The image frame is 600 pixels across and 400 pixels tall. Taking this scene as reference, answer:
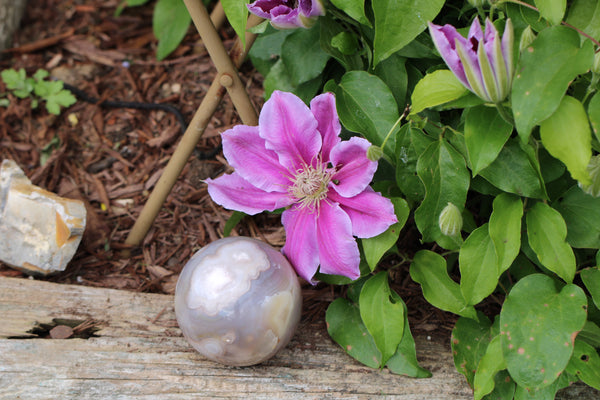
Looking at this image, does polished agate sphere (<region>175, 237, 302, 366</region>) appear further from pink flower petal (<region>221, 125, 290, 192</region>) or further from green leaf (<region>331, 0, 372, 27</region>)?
green leaf (<region>331, 0, 372, 27</region>)

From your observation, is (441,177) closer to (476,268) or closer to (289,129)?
(476,268)

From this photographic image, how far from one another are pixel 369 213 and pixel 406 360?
33 cm

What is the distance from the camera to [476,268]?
3.61ft

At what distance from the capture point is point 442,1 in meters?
1.04

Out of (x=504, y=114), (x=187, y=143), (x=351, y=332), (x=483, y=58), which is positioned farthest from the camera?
(x=187, y=143)

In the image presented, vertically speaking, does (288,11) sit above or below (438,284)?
above

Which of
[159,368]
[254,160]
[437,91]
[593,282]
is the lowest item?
[159,368]

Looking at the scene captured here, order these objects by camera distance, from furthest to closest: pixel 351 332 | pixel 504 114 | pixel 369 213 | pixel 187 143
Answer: pixel 187 143, pixel 351 332, pixel 369 213, pixel 504 114

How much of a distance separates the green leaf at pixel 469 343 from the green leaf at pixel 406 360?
8 cm

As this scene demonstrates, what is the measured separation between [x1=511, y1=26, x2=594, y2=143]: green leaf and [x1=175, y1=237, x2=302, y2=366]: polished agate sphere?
1.83 ft

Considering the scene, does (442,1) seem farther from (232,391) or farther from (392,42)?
(232,391)

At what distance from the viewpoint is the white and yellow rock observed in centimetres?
143

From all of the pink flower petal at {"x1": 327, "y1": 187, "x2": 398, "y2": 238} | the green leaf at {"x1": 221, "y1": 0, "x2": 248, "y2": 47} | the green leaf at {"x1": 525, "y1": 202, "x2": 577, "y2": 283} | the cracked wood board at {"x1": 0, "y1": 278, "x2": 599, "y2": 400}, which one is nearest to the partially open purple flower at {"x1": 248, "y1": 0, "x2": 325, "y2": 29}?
the green leaf at {"x1": 221, "y1": 0, "x2": 248, "y2": 47}

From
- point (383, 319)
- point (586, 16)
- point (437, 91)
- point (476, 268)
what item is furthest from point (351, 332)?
point (586, 16)
